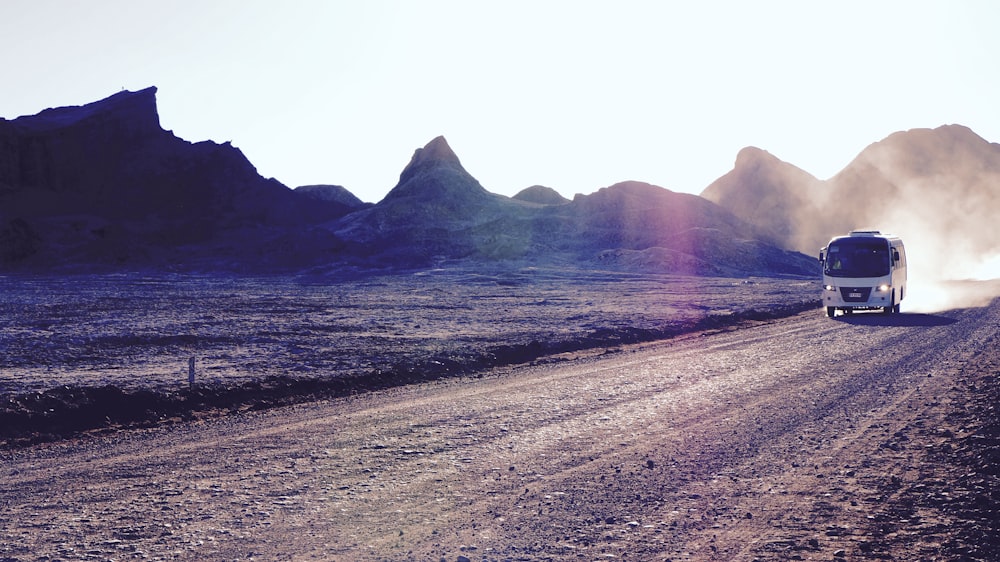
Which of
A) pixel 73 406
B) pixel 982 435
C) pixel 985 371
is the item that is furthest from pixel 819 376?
pixel 73 406

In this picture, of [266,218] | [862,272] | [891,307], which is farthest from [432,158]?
[891,307]

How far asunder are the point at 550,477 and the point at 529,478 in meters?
0.23

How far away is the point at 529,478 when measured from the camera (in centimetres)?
873

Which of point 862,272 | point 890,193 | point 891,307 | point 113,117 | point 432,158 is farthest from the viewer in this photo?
point 890,193

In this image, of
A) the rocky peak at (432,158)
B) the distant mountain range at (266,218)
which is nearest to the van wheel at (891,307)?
the distant mountain range at (266,218)

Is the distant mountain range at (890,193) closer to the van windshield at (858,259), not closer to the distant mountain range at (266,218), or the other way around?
the distant mountain range at (266,218)

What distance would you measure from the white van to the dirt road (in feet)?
53.0

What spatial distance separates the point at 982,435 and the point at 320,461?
8.25 m

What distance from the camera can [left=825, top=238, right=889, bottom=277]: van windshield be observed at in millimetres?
31109

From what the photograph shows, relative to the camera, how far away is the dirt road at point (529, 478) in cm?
671

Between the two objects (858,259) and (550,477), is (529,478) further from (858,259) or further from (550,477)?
(858,259)

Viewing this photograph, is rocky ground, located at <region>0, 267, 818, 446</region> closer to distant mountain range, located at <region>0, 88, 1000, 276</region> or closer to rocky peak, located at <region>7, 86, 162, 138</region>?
distant mountain range, located at <region>0, 88, 1000, 276</region>

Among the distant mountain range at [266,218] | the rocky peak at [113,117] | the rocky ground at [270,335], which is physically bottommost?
the rocky ground at [270,335]

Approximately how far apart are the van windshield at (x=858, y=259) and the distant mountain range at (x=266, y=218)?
51751mm
